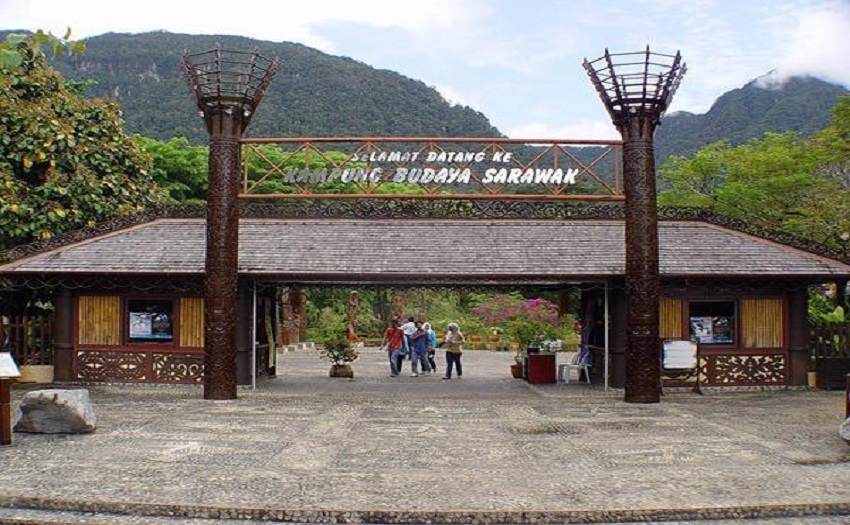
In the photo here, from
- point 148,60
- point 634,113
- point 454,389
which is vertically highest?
point 148,60

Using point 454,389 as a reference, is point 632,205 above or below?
above

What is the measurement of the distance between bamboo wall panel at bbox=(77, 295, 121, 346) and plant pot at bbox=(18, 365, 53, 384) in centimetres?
107

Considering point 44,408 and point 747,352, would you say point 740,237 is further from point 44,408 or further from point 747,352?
point 44,408

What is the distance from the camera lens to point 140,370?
17.2 m

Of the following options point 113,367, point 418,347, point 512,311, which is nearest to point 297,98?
point 512,311

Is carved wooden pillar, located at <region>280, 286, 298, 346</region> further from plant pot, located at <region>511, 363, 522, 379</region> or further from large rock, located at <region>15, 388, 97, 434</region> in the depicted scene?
large rock, located at <region>15, 388, 97, 434</region>

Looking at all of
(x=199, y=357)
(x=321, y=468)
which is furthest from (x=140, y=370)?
(x=321, y=468)

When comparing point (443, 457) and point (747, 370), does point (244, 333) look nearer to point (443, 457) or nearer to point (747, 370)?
point (443, 457)

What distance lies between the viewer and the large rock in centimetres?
1105

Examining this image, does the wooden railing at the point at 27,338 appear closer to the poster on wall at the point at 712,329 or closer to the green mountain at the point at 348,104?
the poster on wall at the point at 712,329

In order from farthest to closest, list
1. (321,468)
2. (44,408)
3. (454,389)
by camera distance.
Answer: (454,389), (44,408), (321,468)

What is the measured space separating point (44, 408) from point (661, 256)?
37.9ft

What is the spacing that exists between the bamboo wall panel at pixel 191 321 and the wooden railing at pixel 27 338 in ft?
9.96

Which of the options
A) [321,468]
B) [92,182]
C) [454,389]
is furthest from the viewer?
[92,182]
